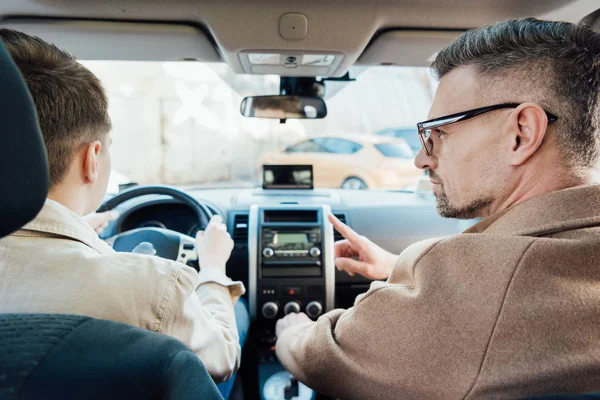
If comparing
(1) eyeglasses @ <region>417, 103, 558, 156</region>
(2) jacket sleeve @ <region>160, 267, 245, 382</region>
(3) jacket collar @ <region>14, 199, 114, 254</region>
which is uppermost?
(1) eyeglasses @ <region>417, 103, 558, 156</region>

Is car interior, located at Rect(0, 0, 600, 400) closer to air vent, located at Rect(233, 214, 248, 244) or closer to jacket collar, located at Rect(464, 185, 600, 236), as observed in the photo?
air vent, located at Rect(233, 214, 248, 244)

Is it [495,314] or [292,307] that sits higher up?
[495,314]

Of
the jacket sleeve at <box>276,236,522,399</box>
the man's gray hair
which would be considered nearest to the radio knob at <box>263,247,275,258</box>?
the jacket sleeve at <box>276,236,522,399</box>

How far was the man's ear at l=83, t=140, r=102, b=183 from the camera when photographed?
138 cm

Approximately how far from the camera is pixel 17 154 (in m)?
0.73

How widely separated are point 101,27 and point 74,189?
1.27 meters

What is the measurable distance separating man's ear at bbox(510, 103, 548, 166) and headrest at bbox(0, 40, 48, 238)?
3.66ft

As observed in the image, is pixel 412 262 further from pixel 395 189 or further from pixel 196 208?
pixel 395 189

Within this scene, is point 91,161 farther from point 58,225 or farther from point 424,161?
point 424,161

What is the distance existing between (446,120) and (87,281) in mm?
1072

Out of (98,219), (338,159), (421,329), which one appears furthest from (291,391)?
(338,159)

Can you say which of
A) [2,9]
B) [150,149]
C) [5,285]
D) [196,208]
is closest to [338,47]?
[196,208]

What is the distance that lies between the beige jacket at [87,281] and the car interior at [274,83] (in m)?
0.62

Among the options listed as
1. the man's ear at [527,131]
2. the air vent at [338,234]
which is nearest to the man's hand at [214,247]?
the air vent at [338,234]
